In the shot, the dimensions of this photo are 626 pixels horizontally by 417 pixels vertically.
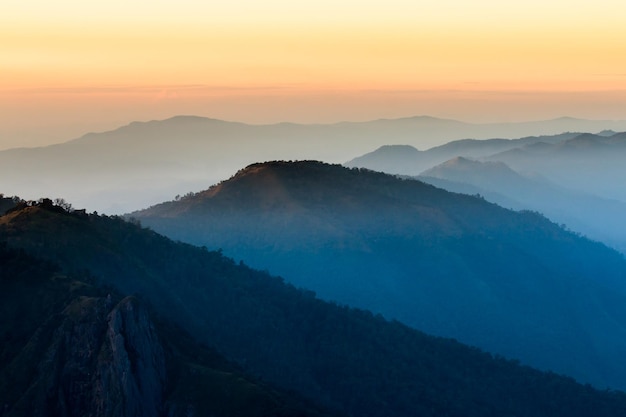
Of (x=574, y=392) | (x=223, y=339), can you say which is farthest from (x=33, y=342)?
(x=574, y=392)

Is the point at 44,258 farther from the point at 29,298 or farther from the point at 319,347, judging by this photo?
the point at 319,347

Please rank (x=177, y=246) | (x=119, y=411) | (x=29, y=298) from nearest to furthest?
(x=119, y=411) < (x=29, y=298) < (x=177, y=246)

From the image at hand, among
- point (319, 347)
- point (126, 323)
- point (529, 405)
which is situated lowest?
point (529, 405)

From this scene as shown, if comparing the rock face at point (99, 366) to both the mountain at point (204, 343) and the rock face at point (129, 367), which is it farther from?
the mountain at point (204, 343)

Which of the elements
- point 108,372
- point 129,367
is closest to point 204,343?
point 129,367

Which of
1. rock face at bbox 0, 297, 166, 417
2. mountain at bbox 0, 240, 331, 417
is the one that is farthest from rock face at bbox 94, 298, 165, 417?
mountain at bbox 0, 240, 331, 417

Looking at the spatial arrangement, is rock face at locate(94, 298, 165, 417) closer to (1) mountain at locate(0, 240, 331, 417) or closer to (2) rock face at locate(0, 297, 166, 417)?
(2) rock face at locate(0, 297, 166, 417)
